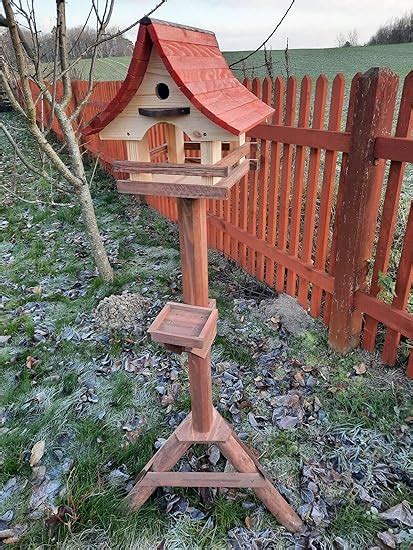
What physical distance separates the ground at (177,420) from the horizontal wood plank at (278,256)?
33cm

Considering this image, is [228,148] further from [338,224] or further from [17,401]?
[17,401]

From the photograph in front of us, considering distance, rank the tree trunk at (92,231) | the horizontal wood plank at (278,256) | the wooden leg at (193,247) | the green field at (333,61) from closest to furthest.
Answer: the wooden leg at (193,247)
the horizontal wood plank at (278,256)
the tree trunk at (92,231)
the green field at (333,61)

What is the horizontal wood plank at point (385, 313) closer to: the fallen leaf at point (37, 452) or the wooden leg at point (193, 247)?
the wooden leg at point (193, 247)

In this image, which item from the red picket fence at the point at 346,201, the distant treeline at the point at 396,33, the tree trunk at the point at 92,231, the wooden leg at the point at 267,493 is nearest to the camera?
the wooden leg at the point at 267,493

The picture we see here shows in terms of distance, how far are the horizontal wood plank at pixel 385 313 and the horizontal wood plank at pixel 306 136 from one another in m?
0.96

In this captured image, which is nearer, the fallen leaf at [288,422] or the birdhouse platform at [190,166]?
the birdhouse platform at [190,166]

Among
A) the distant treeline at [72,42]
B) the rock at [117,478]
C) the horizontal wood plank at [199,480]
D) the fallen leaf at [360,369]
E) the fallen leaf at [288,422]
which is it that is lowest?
the rock at [117,478]

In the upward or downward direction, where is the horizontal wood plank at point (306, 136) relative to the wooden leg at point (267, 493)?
upward

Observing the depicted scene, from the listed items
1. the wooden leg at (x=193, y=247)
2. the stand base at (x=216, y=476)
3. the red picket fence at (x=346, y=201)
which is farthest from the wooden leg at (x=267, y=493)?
the red picket fence at (x=346, y=201)

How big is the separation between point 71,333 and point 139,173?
2.01 meters

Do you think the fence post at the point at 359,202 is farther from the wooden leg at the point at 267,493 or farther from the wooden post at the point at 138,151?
the wooden post at the point at 138,151

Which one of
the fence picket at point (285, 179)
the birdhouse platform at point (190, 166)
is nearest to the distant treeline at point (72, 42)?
the fence picket at point (285, 179)

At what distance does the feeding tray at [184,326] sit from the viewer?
168 cm

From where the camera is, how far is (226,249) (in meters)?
4.18
